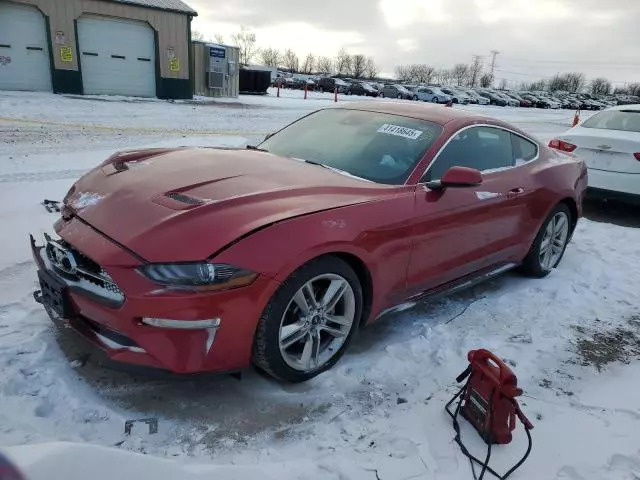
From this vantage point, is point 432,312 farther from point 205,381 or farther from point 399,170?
point 205,381

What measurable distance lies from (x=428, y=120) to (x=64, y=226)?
2501 mm

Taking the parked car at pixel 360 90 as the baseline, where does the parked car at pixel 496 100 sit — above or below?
below

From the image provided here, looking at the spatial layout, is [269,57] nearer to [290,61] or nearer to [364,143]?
[290,61]

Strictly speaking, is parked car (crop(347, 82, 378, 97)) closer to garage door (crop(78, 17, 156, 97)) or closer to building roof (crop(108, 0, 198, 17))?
building roof (crop(108, 0, 198, 17))

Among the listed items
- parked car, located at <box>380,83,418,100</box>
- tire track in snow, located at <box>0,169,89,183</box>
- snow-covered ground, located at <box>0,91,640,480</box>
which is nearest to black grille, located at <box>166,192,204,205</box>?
snow-covered ground, located at <box>0,91,640,480</box>

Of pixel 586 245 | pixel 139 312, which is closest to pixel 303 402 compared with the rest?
pixel 139 312

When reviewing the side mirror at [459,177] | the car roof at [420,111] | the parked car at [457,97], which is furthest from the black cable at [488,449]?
the parked car at [457,97]

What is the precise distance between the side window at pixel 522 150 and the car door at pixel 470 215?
56 mm

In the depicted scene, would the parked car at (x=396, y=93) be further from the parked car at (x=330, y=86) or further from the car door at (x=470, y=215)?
the car door at (x=470, y=215)

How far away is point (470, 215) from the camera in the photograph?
3.60 m

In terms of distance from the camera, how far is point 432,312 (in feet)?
12.7

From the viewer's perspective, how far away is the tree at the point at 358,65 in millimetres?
108188

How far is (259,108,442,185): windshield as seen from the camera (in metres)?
3.41

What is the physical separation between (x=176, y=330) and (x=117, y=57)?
18.9 meters
